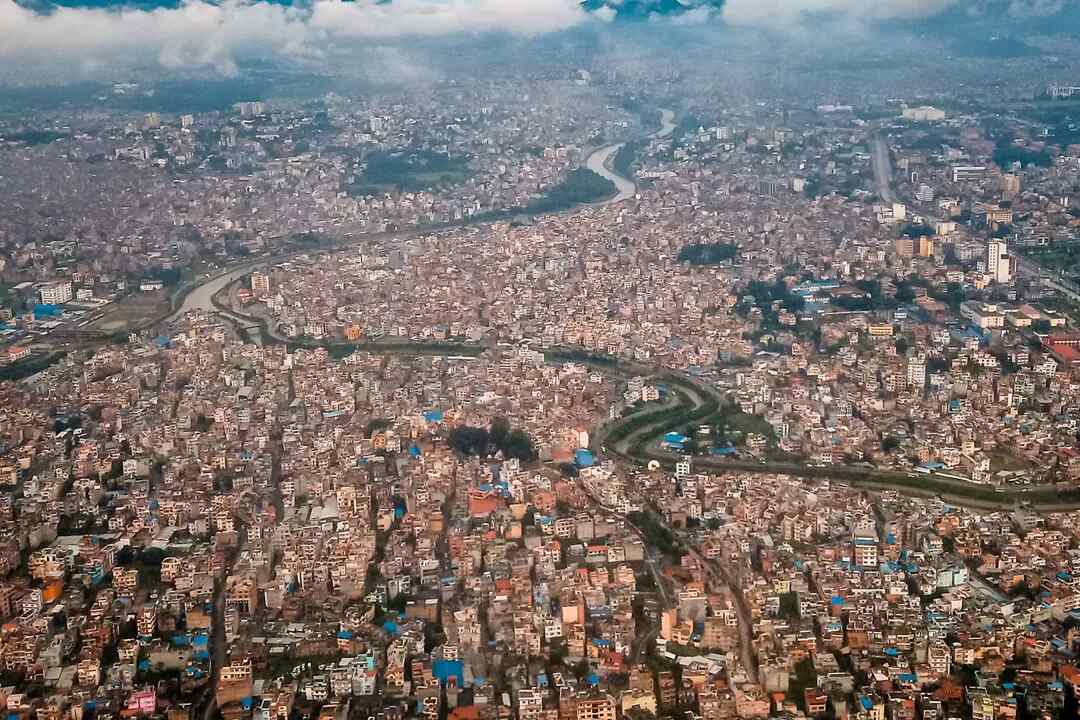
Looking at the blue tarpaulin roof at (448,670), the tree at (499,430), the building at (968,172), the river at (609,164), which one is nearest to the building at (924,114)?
the building at (968,172)

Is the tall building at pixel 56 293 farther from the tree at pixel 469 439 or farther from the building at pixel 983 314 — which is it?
the building at pixel 983 314

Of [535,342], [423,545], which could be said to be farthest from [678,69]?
[423,545]

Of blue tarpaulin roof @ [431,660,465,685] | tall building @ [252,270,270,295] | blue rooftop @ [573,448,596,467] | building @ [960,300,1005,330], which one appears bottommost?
tall building @ [252,270,270,295]

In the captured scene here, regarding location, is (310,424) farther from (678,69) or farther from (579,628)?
(678,69)

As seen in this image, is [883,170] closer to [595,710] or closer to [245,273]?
[245,273]

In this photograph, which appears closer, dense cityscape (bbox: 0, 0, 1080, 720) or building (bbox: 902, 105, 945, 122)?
dense cityscape (bbox: 0, 0, 1080, 720)

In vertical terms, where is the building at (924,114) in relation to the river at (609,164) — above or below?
above

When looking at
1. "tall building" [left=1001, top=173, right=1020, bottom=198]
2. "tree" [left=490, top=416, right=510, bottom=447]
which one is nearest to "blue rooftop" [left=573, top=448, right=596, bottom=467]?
"tree" [left=490, top=416, right=510, bottom=447]

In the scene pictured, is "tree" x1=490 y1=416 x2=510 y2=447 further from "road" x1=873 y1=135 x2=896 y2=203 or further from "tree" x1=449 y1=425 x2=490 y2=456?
"road" x1=873 y1=135 x2=896 y2=203
